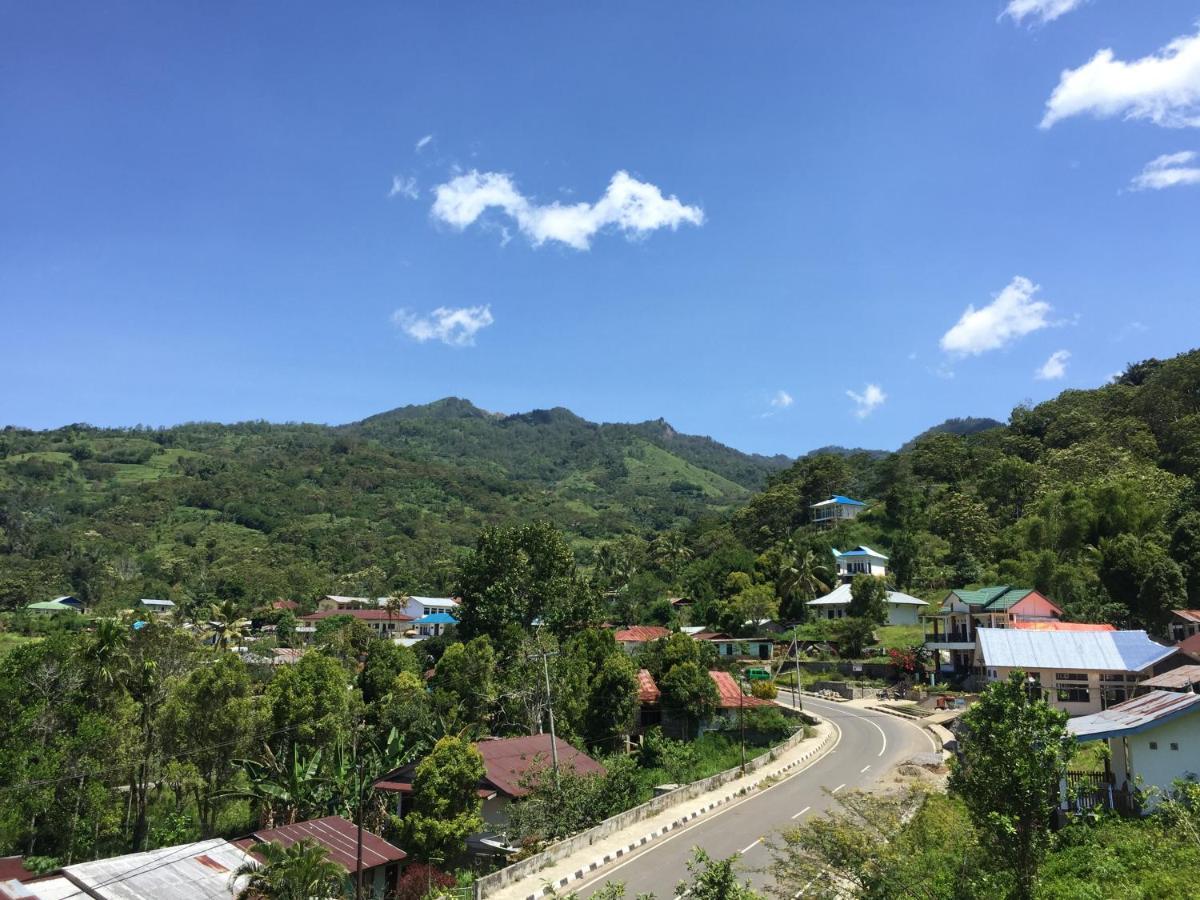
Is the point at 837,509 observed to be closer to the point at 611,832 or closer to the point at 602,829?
the point at 611,832

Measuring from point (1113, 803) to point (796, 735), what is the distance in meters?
25.0

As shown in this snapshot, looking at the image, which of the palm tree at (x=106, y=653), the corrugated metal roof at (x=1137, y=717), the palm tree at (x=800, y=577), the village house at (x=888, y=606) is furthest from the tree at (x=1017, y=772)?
the palm tree at (x=800, y=577)

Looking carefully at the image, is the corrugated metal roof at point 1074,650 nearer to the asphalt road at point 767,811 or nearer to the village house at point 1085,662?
the village house at point 1085,662

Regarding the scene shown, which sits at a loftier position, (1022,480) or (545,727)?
(1022,480)

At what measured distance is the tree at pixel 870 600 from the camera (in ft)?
234

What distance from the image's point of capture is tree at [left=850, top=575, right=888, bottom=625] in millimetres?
71188

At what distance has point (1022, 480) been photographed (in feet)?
294

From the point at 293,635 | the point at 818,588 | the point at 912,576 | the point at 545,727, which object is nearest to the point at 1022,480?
the point at 912,576

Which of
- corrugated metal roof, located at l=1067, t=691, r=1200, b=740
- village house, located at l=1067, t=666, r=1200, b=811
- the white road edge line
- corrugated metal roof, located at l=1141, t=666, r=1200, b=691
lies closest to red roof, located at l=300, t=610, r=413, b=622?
the white road edge line

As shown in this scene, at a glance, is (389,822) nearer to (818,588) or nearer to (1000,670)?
(1000,670)

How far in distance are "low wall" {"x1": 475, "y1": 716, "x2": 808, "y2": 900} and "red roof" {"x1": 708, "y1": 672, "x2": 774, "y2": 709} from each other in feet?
19.6

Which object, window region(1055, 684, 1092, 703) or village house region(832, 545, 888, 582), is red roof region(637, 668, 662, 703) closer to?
window region(1055, 684, 1092, 703)

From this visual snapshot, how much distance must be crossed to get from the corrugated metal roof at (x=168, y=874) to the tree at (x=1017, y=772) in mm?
18795

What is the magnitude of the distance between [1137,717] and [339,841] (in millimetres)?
24191
